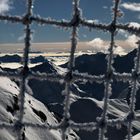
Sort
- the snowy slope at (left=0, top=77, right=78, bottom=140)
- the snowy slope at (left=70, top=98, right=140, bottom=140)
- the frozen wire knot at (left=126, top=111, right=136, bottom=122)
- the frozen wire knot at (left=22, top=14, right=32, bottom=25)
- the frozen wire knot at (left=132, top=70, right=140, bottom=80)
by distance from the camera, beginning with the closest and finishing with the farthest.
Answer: the frozen wire knot at (left=22, top=14, right=32, bottom=25) < the frozen wire knot at (left=132, top=70, right=140, bottom=80) < the frozen wire knot at (left=126, top=111, right=136, bottom=122) < the snowy slope at (left=0, top=77, right=78, bottom=140) < the snowy slope at (left=70, top=98, right=140, bottom=140)

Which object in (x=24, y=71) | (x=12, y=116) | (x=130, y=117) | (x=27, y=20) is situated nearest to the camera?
(x=27, y=20)

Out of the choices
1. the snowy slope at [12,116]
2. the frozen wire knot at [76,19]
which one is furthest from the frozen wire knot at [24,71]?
the snowy slope at [12,116]

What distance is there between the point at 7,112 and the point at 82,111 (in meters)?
93.9

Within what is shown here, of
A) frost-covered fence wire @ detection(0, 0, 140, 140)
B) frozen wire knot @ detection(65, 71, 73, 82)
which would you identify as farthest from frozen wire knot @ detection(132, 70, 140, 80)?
frozen wire knot @ detection(65, 71, 73, 82)

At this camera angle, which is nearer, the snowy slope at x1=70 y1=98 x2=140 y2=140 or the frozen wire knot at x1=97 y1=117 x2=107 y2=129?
the frozen wire knot at x1=97 y1=117 x2=107 y2=129

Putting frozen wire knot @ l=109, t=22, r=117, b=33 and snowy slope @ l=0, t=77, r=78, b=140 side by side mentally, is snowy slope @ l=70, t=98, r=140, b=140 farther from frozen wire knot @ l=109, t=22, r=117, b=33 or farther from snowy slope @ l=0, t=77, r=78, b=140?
frozen wire knot @ l=109, t=22, r=117, b=33

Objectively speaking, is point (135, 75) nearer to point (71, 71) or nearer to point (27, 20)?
point (71, 71)

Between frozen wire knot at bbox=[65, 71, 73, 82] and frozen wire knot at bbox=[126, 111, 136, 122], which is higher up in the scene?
frozen wire knot at bbox=[65, 71, 73, 82]

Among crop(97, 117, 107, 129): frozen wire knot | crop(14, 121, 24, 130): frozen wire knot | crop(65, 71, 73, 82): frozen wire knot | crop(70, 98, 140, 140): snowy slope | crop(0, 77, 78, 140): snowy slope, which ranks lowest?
crop(70, 98, 140, 140): snowy slope

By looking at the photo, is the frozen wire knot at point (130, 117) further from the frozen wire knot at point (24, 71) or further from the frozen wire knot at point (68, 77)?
the frozen wire knot at point (24, 71)

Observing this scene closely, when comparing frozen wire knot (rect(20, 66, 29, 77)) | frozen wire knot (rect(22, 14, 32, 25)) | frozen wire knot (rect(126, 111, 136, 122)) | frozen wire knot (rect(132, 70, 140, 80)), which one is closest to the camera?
frozen wire knot (rect(22, 14, 32, 25))

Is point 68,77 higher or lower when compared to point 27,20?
lower

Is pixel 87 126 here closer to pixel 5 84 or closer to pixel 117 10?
pixel 117 10

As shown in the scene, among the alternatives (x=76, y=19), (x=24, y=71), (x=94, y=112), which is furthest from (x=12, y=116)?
(x=94, y=112)
